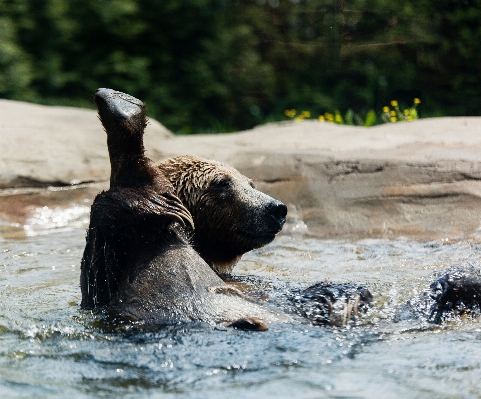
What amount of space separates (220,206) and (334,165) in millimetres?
3163

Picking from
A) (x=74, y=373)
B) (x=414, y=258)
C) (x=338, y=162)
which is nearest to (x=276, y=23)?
(x=338, y=162)

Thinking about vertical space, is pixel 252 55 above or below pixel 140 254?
above

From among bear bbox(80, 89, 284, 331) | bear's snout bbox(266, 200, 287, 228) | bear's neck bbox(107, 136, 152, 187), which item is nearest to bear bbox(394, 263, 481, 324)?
bear bbox(80, 89, 284, 331)

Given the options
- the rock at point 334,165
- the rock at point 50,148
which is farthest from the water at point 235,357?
the rock at point 50,148

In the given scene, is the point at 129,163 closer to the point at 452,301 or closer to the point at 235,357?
the point at 235,357

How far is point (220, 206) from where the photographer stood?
4.35 metres

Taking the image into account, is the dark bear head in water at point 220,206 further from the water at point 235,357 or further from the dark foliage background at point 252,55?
the dark foliage background at point 252,55

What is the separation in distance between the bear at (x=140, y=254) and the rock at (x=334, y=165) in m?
3.08

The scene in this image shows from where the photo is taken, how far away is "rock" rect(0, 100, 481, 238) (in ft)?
22.2

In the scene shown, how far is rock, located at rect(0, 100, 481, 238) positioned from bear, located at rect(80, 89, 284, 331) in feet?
10.1

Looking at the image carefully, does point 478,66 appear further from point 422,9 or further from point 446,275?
point 446,275

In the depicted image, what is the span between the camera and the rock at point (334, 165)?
6.78m

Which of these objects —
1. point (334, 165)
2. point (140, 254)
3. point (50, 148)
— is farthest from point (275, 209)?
point (50, 148)

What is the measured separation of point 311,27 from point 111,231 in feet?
35.9
